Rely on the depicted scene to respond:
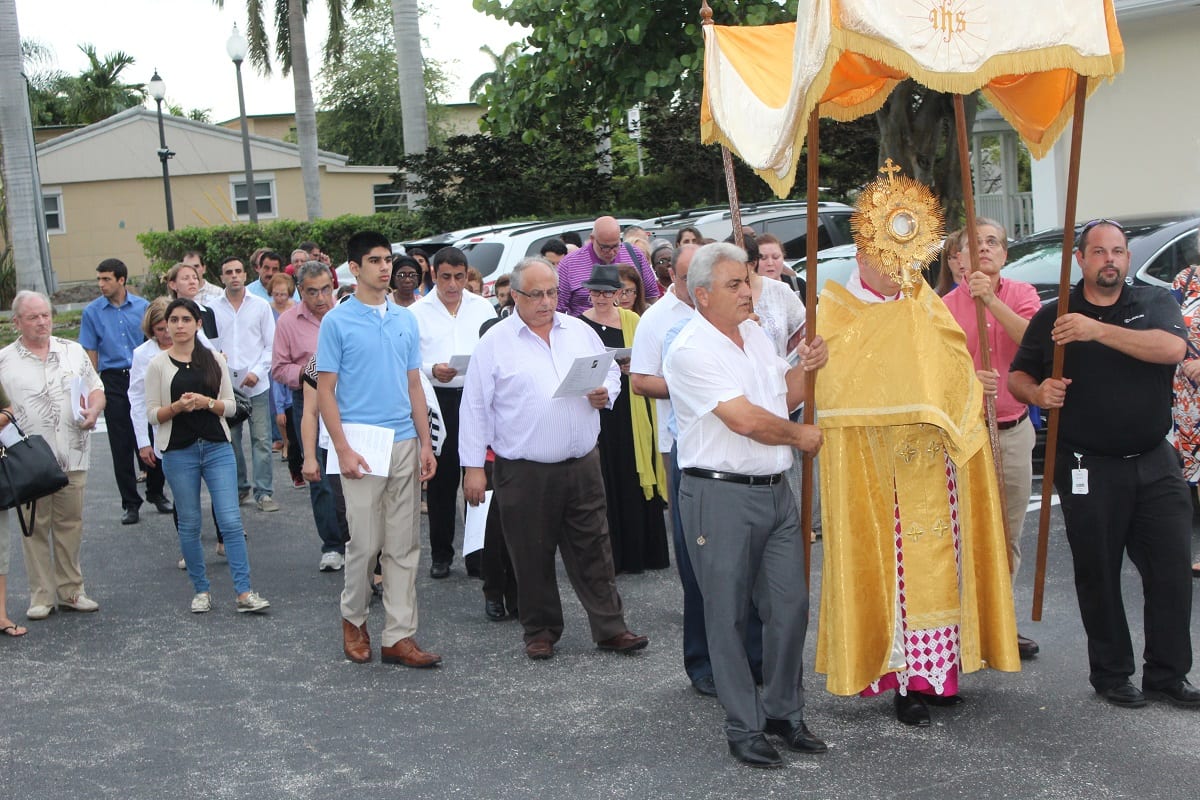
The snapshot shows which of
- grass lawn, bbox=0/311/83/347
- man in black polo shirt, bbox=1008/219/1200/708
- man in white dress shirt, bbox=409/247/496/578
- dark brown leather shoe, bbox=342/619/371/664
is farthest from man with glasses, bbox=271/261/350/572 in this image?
grass lawn, bbox=0/311/83/347

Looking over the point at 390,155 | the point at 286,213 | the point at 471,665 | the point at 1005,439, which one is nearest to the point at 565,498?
the point at 471,665

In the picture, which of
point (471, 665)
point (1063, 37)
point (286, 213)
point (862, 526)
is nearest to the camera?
point (1063, 37)

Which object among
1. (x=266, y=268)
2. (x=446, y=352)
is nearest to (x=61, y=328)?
(x=266, y=268)

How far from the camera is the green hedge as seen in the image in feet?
100

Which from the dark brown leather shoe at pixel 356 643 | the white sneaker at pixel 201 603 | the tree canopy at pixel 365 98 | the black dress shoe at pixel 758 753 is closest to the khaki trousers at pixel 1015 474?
the black dress shoe at pixel 758 753

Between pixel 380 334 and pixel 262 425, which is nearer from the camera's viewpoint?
pixel 380 334

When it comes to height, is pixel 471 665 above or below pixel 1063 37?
below

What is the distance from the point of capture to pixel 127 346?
11023 mm

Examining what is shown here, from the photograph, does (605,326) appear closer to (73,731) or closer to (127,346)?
(73,731)

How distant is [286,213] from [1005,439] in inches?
1517

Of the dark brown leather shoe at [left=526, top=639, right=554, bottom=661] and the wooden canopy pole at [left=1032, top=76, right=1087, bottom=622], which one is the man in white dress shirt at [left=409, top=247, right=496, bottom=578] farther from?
the wooden canopy pole at [left=1032, top=76, right=1087, bottom=622]

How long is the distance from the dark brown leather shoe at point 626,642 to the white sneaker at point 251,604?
7.26ft

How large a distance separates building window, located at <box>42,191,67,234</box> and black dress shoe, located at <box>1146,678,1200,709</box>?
135 feet

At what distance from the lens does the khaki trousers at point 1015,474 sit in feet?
21.1
